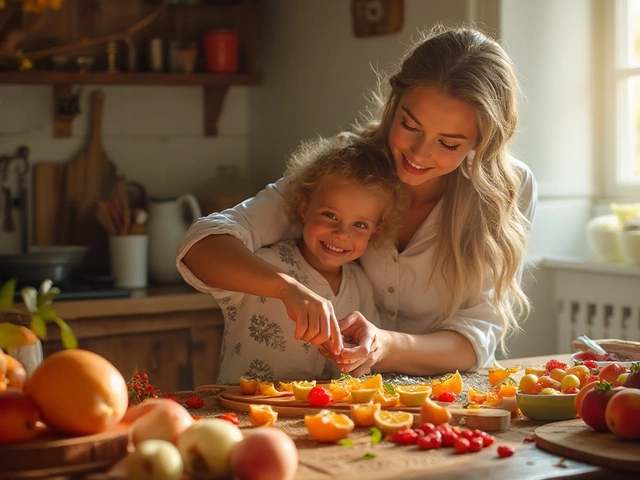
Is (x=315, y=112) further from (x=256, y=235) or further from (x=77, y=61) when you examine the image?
(x=256, y=235)

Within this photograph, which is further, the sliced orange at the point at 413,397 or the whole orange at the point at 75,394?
the sliced orange at the point at 413,397

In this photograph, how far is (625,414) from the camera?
47.2 inches

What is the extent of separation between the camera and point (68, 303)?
280 centimetres

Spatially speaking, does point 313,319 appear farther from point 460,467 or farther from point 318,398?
point 460,467

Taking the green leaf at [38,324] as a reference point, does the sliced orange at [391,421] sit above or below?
below

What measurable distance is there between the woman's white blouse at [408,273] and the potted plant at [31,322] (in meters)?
0.59

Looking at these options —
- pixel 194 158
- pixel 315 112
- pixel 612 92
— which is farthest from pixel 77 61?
pixel 612 92

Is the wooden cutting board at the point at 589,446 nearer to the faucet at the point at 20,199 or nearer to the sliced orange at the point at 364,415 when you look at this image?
the sliced orange at the point at 364,415

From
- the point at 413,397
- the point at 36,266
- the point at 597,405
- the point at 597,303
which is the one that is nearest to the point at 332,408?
the point at 413,397

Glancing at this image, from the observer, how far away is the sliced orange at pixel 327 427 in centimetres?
122

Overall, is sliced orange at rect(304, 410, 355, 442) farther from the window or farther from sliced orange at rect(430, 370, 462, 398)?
the window

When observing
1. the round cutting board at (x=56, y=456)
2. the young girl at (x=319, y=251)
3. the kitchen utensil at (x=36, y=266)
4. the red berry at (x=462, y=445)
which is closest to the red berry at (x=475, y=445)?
the red berry at (x=462, y=445)

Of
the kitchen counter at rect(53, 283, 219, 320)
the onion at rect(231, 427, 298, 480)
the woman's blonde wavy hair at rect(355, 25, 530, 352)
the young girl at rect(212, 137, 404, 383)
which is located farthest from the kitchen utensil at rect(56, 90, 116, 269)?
the onion at rect(231, 427, 298, 480)

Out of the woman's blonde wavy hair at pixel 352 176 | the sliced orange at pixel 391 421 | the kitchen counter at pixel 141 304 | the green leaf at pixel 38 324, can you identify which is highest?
the woman's blonde wavy hair at pixel 352 176
